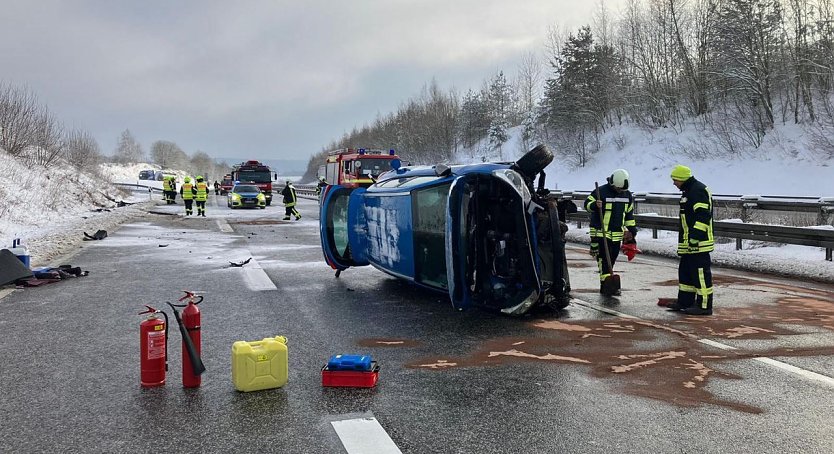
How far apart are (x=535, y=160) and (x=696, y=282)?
2.33 meters

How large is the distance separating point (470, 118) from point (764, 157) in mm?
50917

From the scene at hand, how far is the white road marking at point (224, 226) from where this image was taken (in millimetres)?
18812

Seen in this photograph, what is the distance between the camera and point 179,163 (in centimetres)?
17462

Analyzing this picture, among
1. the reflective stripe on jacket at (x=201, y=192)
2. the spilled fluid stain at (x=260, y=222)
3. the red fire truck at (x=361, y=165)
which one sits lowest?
the spilled fluid stain at (x=260, y=222)

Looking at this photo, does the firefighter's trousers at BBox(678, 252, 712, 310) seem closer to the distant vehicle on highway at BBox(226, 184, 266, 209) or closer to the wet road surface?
the wet road surface

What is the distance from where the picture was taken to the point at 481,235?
6770mm

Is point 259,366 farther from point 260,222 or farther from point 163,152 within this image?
point 163,152

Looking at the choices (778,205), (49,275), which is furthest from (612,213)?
(49,275)

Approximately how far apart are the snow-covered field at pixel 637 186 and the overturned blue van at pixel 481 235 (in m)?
5.71

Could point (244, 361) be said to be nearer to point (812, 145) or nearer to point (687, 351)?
point (687, 351)

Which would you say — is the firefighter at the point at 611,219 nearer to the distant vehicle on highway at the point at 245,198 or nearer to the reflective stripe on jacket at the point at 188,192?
the reflective stripe on jacket at the point at 188,192

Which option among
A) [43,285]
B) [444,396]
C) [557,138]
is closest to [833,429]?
[444,396]

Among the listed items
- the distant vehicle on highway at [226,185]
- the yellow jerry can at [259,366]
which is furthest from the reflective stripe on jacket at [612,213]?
the distant vehicle on highway at [226,185]

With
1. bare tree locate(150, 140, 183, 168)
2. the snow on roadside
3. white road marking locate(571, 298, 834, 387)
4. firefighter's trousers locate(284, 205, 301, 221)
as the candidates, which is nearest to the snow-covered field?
the snow on roadside
